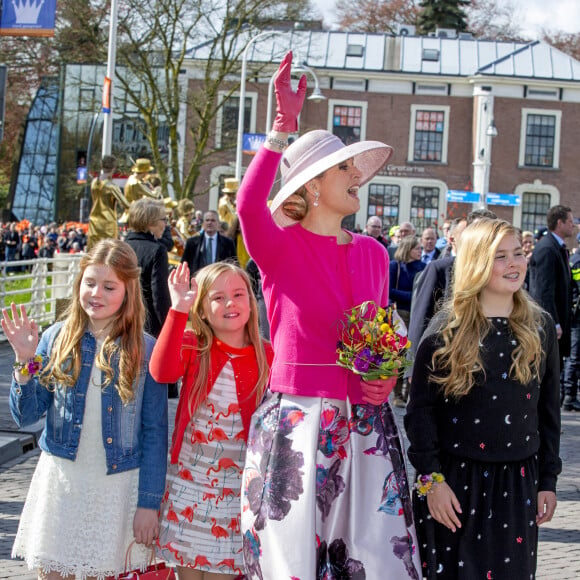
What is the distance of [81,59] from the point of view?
3434 centimetres

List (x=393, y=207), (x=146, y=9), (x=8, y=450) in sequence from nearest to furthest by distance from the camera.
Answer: (x=8, y=450)
(x=146, y=9)
(x=393, y=207)

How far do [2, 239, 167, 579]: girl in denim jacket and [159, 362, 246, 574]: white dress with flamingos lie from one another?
0.09 meters

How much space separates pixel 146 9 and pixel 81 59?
339 centimetres

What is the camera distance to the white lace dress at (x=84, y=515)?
3547 mm

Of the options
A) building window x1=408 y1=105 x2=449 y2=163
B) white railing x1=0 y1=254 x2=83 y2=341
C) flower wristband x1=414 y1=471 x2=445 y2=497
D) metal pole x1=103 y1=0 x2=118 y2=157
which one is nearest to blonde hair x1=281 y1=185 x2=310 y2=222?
flower wristband x1=414 y1=471 x2=445 y2=497

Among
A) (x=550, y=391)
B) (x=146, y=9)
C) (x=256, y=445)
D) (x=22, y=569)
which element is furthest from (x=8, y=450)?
(x=146, y=9)

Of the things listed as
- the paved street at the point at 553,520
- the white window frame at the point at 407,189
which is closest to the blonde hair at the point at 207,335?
the paved street at the point at 553,520

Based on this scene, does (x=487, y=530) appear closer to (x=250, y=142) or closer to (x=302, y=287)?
(x=302, y=287)

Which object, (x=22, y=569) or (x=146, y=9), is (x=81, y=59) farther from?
(x=22, y=569)

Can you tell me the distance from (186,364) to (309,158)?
0.95 metres

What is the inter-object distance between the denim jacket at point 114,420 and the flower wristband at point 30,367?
42 mm

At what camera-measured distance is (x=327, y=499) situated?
126 inches

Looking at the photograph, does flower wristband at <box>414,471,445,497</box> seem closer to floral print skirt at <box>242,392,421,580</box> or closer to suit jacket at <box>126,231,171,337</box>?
floral print skirt at <box>242,392,421,580</box>

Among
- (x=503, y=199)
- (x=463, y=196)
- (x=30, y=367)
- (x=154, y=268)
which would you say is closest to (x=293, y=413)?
(x=30, y=367)
